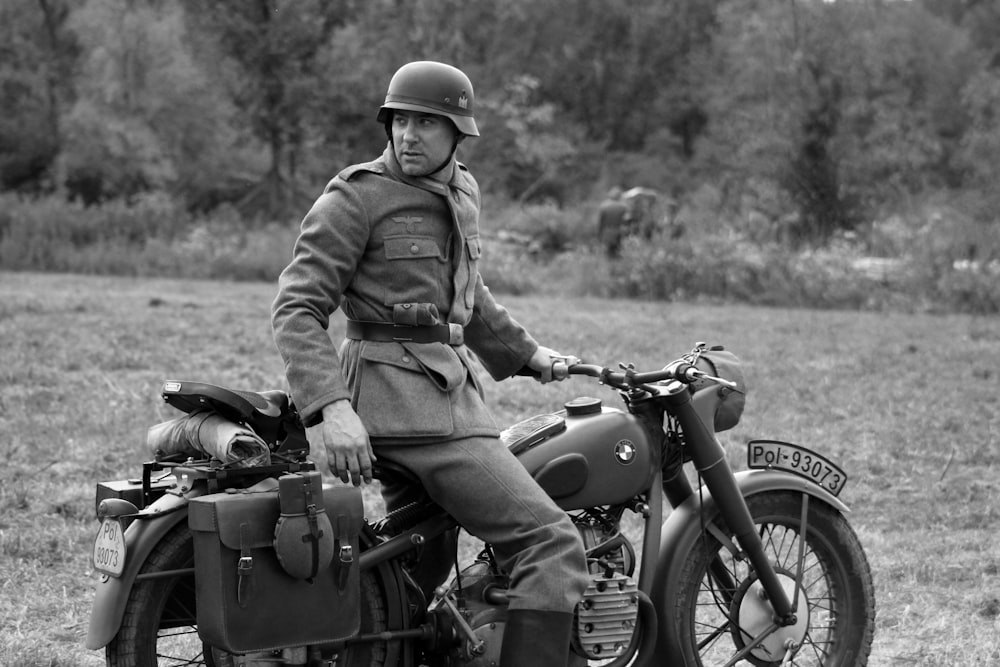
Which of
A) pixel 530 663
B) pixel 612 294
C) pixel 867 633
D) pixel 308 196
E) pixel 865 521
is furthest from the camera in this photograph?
pixel 308 196

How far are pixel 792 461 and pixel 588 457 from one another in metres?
0.73

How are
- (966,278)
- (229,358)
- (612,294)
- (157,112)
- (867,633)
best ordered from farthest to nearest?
1. (157,112)
2. (612,294)
3. (966,278)
4. (229,358)
5. (867,633)

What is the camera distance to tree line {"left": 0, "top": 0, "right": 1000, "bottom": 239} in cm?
2286

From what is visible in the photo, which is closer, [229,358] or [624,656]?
[624,656]

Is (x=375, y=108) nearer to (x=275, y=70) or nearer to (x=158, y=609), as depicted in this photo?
(x=275, y=70)

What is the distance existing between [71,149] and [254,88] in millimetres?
5362

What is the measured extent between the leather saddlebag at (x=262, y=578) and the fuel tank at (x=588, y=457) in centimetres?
58

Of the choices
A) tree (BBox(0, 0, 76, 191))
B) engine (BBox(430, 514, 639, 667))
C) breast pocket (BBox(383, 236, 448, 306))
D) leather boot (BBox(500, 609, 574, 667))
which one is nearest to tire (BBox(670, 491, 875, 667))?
engine (BBox(430, 514, 639, 667))

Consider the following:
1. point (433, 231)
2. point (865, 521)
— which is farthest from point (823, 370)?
point (433, 231)

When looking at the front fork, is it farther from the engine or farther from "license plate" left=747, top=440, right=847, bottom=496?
the engine

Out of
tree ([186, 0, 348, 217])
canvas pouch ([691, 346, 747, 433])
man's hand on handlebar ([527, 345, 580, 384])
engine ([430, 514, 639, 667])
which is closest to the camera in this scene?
engine ([430, 514, 639, 667])

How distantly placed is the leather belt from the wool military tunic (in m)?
0.02

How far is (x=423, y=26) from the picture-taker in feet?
94.0

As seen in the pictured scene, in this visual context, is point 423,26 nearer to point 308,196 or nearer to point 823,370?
point 308,196
